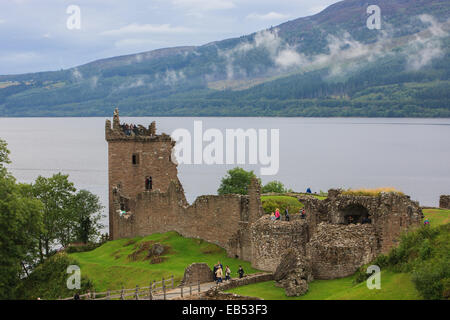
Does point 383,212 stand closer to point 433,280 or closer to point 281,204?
point 433,280

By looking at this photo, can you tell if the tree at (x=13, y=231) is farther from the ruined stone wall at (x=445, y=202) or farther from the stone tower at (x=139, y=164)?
the ruined stone wall at (x=445, y=202)

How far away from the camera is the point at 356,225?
37219 millimetres

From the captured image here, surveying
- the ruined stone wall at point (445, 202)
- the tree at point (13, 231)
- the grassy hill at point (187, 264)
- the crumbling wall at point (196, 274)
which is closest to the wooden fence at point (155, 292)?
the crumbling wall at point (196, 274)

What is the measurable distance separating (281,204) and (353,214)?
27.8 feet

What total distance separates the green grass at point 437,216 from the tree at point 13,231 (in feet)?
85.6

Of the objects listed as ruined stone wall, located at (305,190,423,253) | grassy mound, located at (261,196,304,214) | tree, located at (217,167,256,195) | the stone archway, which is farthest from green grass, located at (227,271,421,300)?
tree, located at (217,167,256,195)

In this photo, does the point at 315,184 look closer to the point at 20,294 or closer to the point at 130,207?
the point at 130,207

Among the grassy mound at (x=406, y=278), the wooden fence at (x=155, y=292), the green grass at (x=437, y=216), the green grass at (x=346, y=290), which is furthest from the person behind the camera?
the green grass at (x=437, y=216)

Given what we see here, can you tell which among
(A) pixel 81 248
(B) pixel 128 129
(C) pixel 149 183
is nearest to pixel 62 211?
(A) pixel 81 248

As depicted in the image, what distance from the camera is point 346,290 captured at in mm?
31547

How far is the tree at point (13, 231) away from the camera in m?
45.0

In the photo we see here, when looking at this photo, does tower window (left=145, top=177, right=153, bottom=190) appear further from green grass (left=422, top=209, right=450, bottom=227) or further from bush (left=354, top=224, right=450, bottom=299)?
bush (left=354, top=224, right=450, bottom=299)

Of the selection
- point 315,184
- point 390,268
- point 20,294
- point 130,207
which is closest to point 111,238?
point 130,207

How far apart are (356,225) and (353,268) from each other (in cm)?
254
